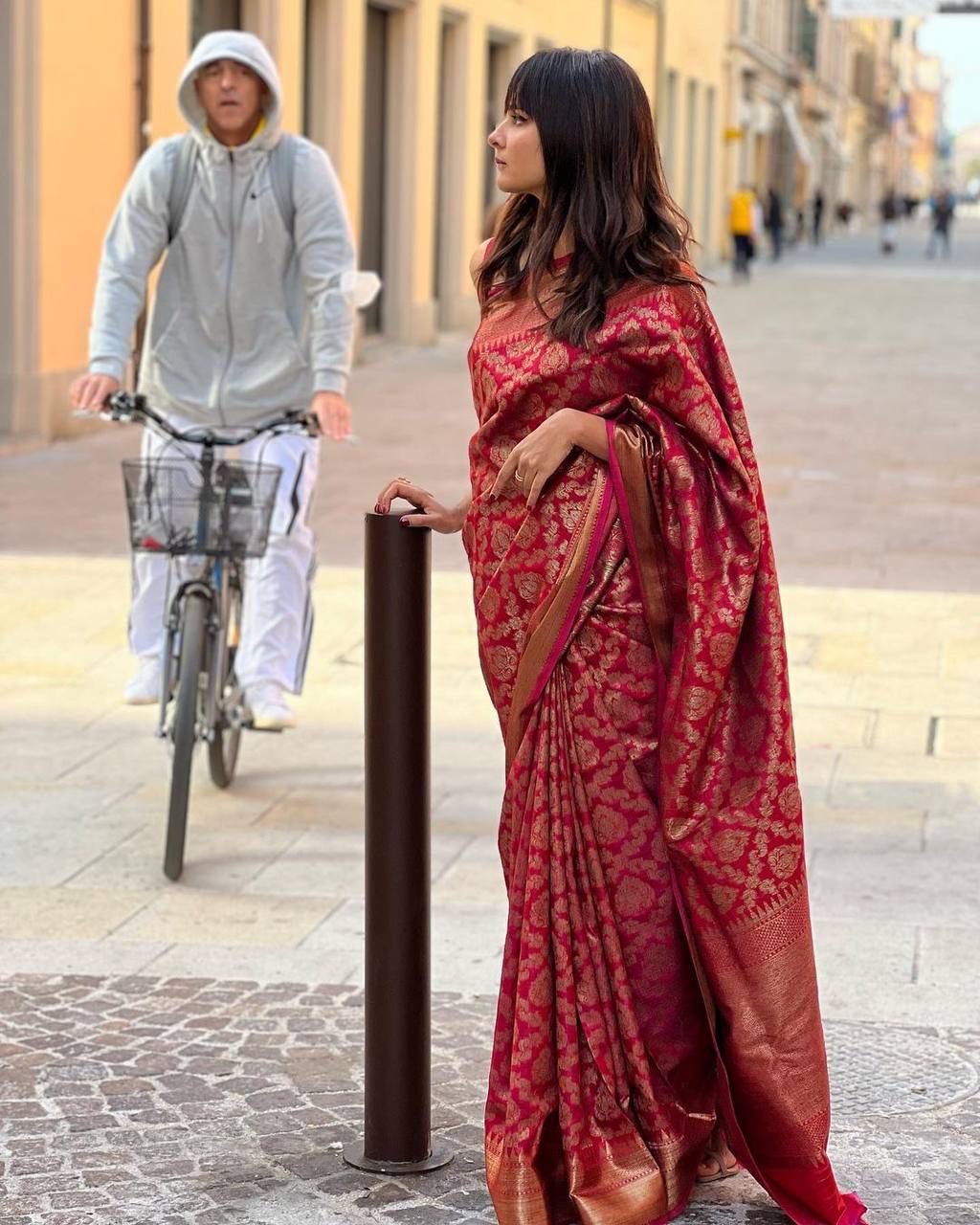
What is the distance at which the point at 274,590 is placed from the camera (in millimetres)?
5879

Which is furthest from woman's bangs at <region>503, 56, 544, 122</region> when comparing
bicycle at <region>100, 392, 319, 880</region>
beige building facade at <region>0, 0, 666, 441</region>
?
beige building facade at <region>0, 0, 666, 441</region>

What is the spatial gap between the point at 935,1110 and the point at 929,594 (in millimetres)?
5281

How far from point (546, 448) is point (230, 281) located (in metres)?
2.82

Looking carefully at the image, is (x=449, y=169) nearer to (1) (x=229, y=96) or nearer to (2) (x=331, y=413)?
(1) (x=229, y=96)

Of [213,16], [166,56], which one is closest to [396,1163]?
[166,56]

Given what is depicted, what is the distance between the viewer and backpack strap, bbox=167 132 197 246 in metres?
5.77

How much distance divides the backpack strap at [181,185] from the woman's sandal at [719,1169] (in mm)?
3109

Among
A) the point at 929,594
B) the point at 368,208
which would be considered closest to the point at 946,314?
the point at 368,208

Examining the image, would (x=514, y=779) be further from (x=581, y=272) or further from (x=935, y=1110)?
(x=935, y=1110)

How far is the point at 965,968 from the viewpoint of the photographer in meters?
4.57

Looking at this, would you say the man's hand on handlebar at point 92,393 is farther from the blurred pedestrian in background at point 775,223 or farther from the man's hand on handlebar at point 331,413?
the blurred pedestrian in background at point 775,223

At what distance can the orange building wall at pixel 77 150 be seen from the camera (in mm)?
14094

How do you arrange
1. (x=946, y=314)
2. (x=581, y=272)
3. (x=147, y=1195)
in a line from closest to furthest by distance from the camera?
1. (x=581, y=272)
2. (x=147, y=1195)
3. (x=946, y=314)

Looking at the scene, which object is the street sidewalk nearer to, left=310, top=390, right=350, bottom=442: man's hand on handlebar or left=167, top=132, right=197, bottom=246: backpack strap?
left=310, top=390, right=350, bottom=442: man's hand on handlebar
